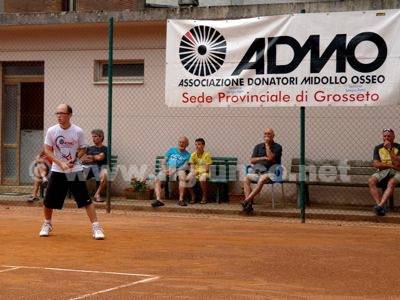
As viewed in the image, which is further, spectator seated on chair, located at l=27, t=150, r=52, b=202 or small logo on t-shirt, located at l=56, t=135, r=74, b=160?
spectator seated on chair, located at l=27, t=150, r=52, b=202

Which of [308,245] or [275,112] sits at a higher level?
[275,112]

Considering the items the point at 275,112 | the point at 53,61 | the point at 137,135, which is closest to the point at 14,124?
the point at 53,61

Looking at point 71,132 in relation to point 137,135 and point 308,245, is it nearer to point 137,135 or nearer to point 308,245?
point 308,245

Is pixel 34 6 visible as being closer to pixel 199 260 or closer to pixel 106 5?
pixel 106 5

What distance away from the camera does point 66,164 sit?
11.6 m

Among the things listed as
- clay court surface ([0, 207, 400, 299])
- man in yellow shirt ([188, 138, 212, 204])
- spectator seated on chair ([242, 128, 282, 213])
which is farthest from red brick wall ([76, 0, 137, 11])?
clay court surface ([0, 207, 400, 299])

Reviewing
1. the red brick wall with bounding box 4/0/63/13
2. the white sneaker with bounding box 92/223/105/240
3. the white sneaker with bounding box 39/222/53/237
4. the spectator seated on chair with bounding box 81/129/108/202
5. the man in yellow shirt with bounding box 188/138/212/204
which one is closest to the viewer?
the white sneaker with bounding box 92/223/105/240

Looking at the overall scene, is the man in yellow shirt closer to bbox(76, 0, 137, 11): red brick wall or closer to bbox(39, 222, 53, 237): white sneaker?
bbox(39, 222, 53, 237): white sneaker

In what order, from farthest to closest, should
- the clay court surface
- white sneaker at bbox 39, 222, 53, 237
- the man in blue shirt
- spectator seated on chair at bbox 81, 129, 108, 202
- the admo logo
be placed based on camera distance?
spectator seated on chair at bbox 81, 129, 108, 202 < the man in blue shirt < the admo logo < white sneaker at bbox 39, 222, 53, 237 < the clay court surface

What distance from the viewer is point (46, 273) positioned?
28.4 ft

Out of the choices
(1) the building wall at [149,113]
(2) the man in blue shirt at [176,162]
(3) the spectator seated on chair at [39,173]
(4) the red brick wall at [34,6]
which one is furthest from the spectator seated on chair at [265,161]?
(4) the red brick wall at [34,6]

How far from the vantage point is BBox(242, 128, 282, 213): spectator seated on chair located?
51.6 ft

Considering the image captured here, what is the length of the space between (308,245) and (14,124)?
411 inches

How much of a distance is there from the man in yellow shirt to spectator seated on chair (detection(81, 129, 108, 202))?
1.79 meters
